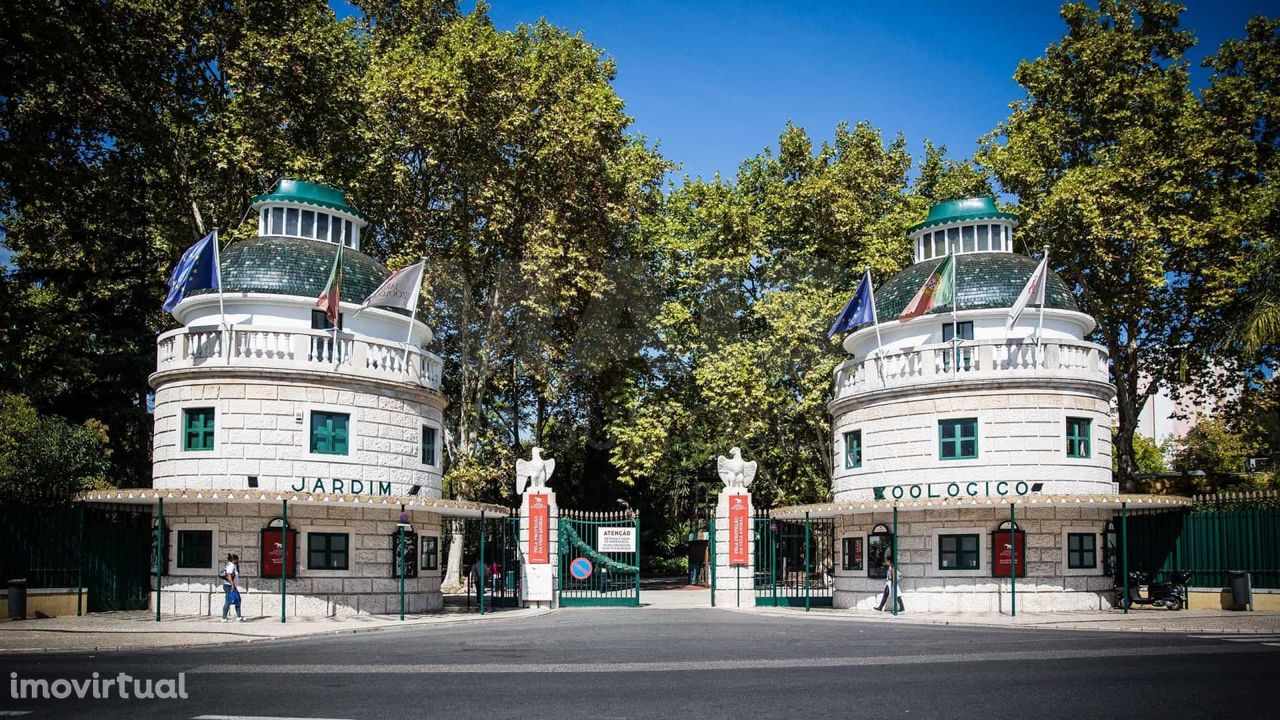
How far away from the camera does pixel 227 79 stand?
42938 mm

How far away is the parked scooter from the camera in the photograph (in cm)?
3225

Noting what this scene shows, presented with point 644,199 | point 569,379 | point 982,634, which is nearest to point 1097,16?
point 644,199

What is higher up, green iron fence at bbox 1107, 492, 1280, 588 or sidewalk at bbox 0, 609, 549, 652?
green iron fence at bbox 1107, 492, 1280, 588

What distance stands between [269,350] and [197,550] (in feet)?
19.0

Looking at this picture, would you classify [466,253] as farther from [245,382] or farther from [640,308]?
[245,382]

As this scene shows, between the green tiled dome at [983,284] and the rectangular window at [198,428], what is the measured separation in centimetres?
2192

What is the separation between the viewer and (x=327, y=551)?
1232 inches

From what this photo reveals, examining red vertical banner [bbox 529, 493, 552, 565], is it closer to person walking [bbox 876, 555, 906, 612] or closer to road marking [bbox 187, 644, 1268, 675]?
person walking [bbox 876, 555, 906, 612]

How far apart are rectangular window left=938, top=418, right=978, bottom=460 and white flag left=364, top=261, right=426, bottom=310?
1625 cm

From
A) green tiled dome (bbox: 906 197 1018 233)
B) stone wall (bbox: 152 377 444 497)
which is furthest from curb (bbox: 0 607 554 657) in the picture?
green tiled dome (bbox: 906 197 1018 233)

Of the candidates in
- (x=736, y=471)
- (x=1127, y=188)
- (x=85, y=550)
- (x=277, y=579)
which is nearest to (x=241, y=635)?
(x=277, y=579)

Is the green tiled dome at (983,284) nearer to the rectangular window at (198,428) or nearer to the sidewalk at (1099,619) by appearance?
the sidewalk at (1099,619)

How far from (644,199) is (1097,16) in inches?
810

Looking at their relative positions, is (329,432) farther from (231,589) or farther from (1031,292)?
(1031,292)
